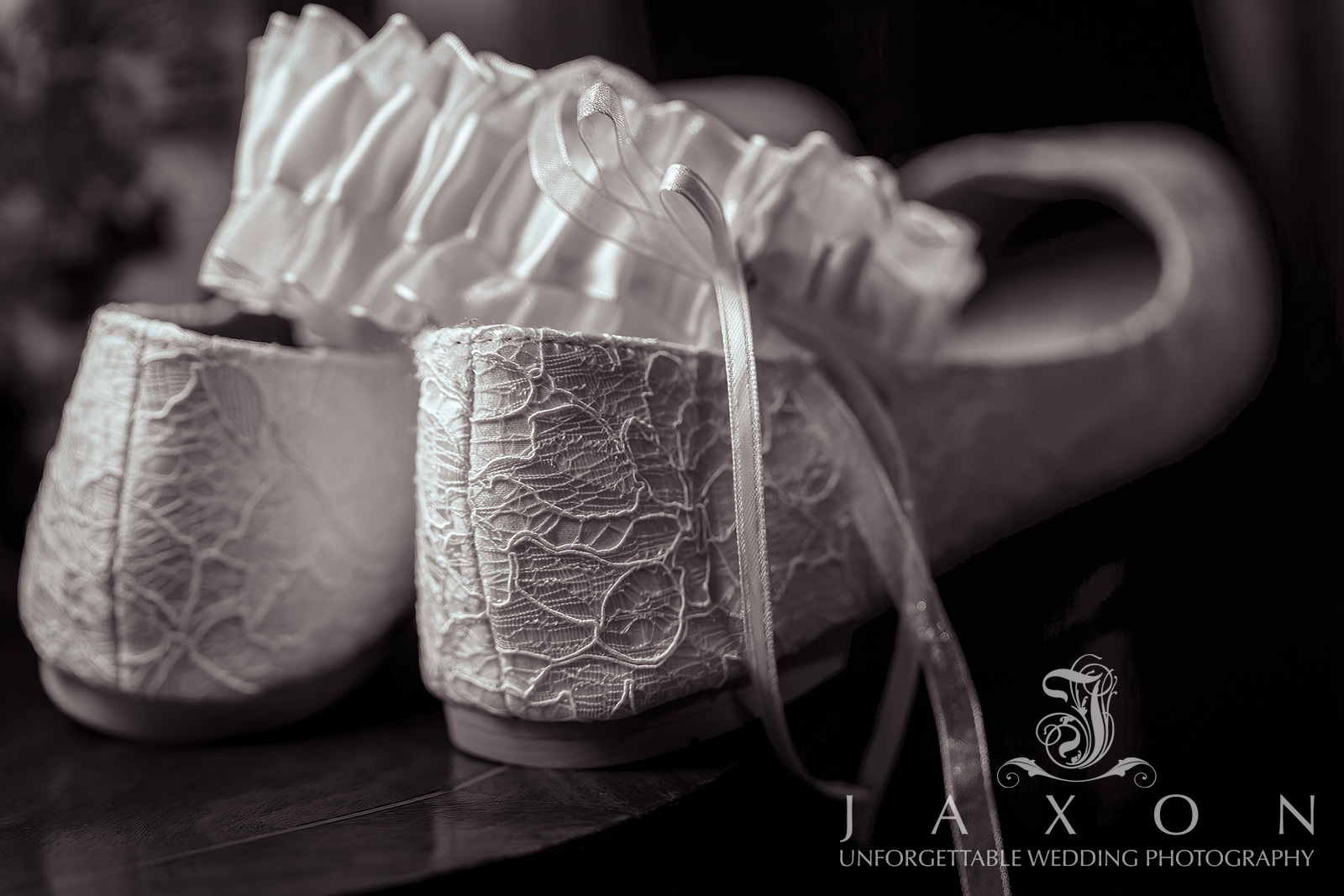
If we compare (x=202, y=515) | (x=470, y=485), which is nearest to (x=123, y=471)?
(x=202, y=515)

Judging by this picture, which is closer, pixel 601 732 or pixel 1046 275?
pixel 601 732

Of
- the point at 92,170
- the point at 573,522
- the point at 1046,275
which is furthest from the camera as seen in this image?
the point at 92,170

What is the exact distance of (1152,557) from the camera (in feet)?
1.35

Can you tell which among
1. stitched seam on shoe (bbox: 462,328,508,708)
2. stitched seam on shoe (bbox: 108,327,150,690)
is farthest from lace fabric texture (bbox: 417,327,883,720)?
stitched seam on shoe (bbox: 108,327,150,690)

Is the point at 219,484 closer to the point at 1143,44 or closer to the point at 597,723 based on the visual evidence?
the point at 597,723

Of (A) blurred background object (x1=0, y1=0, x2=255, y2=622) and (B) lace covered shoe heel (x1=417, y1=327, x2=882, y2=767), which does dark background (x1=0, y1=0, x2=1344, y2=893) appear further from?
(A) blurred background object (x1=0, y1=0, x2=255, y2=622)

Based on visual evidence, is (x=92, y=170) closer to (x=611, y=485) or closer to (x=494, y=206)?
(x=494, y=206)

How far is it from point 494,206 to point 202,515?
0.18 metres

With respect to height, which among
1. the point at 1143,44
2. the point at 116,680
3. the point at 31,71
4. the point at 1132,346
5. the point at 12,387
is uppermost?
the point at 1143,44

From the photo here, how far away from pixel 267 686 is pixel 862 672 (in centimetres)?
28

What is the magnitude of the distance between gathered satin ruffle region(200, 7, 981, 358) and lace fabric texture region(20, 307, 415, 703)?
0.05 metres

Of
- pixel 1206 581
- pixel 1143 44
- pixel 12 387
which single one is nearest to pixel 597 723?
pixel 1206 581

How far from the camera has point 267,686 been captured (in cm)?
42

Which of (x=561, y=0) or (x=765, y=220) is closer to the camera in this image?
(x=765, y=220)
